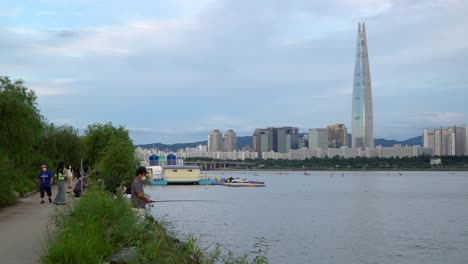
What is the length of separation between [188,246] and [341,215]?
3647cm

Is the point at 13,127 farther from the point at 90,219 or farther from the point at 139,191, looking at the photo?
the point at 90,219

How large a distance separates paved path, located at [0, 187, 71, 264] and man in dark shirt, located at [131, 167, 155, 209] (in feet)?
7.99

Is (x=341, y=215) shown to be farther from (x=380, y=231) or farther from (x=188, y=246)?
(x=188, y=246)

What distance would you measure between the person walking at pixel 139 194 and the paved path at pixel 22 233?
2411 millimetres

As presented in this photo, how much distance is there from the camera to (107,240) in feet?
41.7

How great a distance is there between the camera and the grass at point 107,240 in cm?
1045

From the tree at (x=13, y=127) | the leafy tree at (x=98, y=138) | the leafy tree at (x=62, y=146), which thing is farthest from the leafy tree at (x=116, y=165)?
the tree at (x=13, y=127)

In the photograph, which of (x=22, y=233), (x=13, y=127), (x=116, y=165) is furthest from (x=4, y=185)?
(x=116, y=165)

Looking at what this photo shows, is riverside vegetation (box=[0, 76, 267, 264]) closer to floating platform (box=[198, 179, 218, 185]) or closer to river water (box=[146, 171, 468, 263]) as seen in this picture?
river water (box=[146, 171, 468, 263])

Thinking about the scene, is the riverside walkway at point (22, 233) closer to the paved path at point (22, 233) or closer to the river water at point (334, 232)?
the paved path at point (22, 233)

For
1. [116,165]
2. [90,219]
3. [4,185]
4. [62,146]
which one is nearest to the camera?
[90,219]

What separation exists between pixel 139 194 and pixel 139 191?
12 cm

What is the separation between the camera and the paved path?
11789 millimetres

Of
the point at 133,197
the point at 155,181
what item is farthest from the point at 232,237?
the point at 155,181
